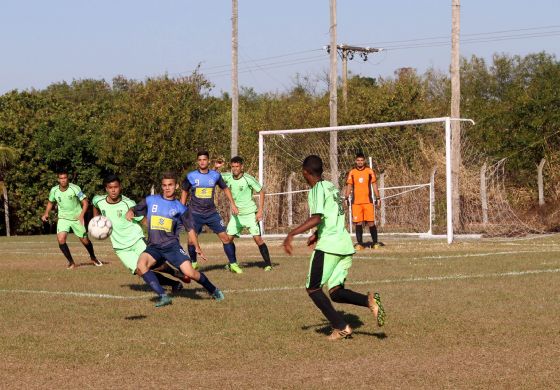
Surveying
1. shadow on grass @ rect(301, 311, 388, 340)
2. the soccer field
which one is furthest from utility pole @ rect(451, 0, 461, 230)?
shadow on grass @ rect(301, 311, 388, 340)

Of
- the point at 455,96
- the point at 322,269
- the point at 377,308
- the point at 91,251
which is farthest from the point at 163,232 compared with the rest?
the point at 455,96

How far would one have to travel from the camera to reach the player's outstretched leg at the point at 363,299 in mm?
9586

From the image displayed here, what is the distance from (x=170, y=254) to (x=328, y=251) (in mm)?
3373

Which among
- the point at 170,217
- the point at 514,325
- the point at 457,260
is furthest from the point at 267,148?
the point at 514,325

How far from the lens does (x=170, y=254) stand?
1261 centimetres

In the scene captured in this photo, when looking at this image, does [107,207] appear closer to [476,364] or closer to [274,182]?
[476,364]

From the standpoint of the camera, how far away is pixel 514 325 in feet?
33.4

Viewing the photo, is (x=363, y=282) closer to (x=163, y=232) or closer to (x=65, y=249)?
(x=163, y=232)

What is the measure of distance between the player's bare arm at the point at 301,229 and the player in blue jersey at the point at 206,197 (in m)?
6.93

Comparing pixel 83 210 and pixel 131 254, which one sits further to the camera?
pixel 83 210

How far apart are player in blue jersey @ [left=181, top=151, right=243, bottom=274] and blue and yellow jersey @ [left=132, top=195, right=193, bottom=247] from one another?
3.68 metres

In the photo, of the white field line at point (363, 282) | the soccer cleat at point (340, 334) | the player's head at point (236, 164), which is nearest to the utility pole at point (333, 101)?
the player's head at point (236, 164)

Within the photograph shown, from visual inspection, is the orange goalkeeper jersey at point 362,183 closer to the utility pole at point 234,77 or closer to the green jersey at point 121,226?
the green jersey at point 121,226

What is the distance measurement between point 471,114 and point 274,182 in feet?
48.8
